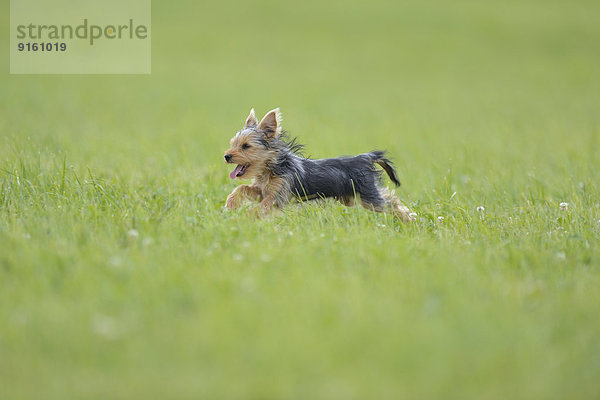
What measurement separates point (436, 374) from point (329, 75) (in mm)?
21770

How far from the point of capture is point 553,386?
313 cm

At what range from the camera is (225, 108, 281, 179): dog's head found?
19.2ft

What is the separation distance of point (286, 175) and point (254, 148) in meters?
0.43

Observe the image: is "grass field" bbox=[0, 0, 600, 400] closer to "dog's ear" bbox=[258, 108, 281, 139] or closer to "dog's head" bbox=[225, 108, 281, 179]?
"dog's head" bbox=[225, 108, 281, 179]

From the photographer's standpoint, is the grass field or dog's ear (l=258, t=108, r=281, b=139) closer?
the grass field

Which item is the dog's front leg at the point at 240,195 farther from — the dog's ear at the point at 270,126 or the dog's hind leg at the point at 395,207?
the dog's hind leg at the point at 395,207

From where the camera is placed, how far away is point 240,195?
6.01 meters

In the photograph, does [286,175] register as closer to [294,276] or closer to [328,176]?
[328,176]

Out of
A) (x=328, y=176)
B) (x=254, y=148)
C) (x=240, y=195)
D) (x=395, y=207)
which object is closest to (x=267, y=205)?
(x=240, y=195)

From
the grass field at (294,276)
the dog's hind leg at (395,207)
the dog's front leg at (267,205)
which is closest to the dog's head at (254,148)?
the dog's front leg at (267,205)

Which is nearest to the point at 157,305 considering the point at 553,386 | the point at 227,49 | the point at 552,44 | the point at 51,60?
the point at 553,386

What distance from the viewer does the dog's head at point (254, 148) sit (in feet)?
19.2

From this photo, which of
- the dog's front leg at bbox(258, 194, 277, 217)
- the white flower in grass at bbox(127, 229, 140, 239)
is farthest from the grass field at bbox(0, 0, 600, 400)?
the dog's front leg at bbox(258, 194, 277, 217)

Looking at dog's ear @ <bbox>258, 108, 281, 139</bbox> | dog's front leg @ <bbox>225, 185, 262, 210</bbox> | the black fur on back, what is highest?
dog's ear @ <bbox>258, 108, 281, 139</bbox>
